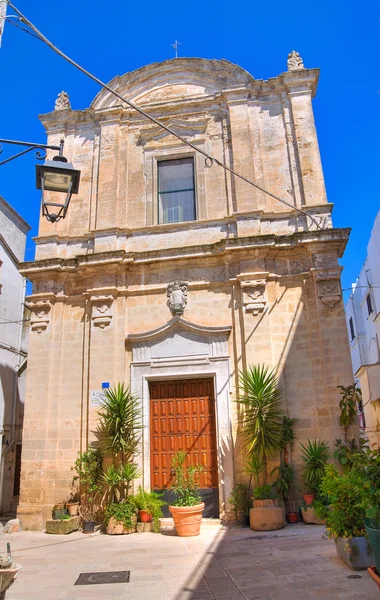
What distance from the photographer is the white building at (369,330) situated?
11.5 m

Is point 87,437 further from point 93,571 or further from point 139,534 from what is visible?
point 93,571

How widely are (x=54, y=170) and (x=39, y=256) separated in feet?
21.8

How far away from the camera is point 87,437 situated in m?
10.4

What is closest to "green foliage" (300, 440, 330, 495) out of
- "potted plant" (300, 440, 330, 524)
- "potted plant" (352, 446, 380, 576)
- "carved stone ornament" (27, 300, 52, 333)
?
"potted plant" (300, 440, 330, 524)

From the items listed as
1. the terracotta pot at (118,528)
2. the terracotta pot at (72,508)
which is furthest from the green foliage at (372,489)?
the terracotta pot at (72,508)

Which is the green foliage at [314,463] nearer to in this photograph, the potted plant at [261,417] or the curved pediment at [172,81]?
the potted plant at [261,417]

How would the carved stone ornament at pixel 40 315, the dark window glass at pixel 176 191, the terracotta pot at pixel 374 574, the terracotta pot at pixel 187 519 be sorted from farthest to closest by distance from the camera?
the dark window glass at pixel 176 191, the carved stone ornament at pixel 40 315, the terracotta pot at pixel 187 519, the terracotta pot at pixel 374 574

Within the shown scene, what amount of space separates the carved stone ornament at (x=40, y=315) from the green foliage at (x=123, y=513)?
4.31 meters

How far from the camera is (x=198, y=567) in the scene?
20.4 feet

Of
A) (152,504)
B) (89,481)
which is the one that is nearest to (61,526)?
(89,481)

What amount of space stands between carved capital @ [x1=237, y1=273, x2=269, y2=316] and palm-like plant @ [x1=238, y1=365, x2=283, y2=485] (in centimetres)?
128

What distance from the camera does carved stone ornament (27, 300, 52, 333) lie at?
37.2 feet

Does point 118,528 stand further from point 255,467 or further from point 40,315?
point 40,315

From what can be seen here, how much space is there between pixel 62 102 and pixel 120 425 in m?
8.73
